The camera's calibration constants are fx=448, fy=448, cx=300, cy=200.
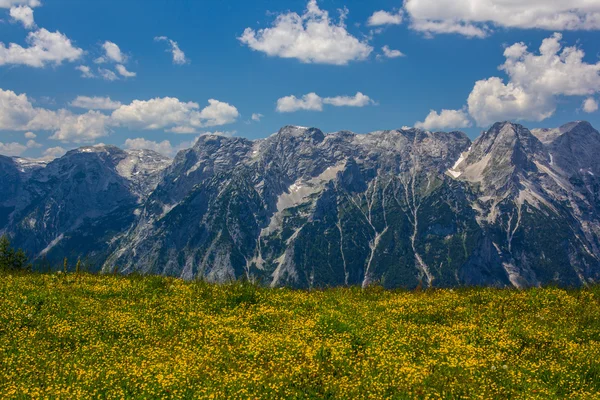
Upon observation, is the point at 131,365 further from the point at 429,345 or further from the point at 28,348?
the point at 429,345

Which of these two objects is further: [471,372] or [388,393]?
[471,372]

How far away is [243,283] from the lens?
22281mm

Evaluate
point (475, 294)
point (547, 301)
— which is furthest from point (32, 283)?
point (547, 301)

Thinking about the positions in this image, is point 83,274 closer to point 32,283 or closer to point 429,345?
point 32,283

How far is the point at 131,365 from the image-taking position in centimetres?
1295

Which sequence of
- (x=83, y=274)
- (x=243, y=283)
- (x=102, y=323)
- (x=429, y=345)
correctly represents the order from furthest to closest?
(x=83, y=274) < (x=243, y=283) < (x=102, y=323) < (x=429, y=345)

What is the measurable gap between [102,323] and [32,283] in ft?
23.2

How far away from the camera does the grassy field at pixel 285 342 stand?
39.0 feet

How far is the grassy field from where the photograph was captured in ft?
39.0

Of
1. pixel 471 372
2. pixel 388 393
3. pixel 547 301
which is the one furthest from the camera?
pixel 547 301

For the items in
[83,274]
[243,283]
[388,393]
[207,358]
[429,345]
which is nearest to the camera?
[388,393]

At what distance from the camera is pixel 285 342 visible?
49.6 feet

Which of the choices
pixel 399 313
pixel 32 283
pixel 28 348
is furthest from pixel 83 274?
pixel 399 313

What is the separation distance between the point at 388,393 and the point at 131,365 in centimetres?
729
